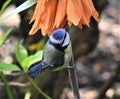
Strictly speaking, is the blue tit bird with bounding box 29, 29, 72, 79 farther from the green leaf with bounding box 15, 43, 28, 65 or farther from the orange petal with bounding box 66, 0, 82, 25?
the green leaf with bounding box 15, 43, 28, 65

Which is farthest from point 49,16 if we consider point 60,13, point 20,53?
point 20,53

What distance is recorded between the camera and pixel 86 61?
2.69m

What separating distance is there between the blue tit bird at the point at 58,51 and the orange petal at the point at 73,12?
3 cm

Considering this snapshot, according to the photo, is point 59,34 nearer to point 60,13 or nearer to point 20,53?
point 60,13

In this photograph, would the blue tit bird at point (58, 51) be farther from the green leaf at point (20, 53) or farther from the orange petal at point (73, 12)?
the green leaf at point (20, 53)

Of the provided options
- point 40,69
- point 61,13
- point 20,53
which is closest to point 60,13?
point 61,13

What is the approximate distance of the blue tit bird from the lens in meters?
0.80

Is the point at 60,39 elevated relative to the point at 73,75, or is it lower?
elevated

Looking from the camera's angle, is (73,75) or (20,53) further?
(20,53)

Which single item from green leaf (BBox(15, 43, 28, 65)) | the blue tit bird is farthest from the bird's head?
green leaf (BBox(15, 43, 28, 65))

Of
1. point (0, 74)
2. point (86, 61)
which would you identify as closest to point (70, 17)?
point (0, 74)

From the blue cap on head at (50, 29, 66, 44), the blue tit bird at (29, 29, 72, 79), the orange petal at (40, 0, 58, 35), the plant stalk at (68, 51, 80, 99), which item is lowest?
the plant stalk at (68, 51, 80, 99)

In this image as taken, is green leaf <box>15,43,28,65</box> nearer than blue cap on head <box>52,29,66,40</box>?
No

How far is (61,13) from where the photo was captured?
0.82 metres
